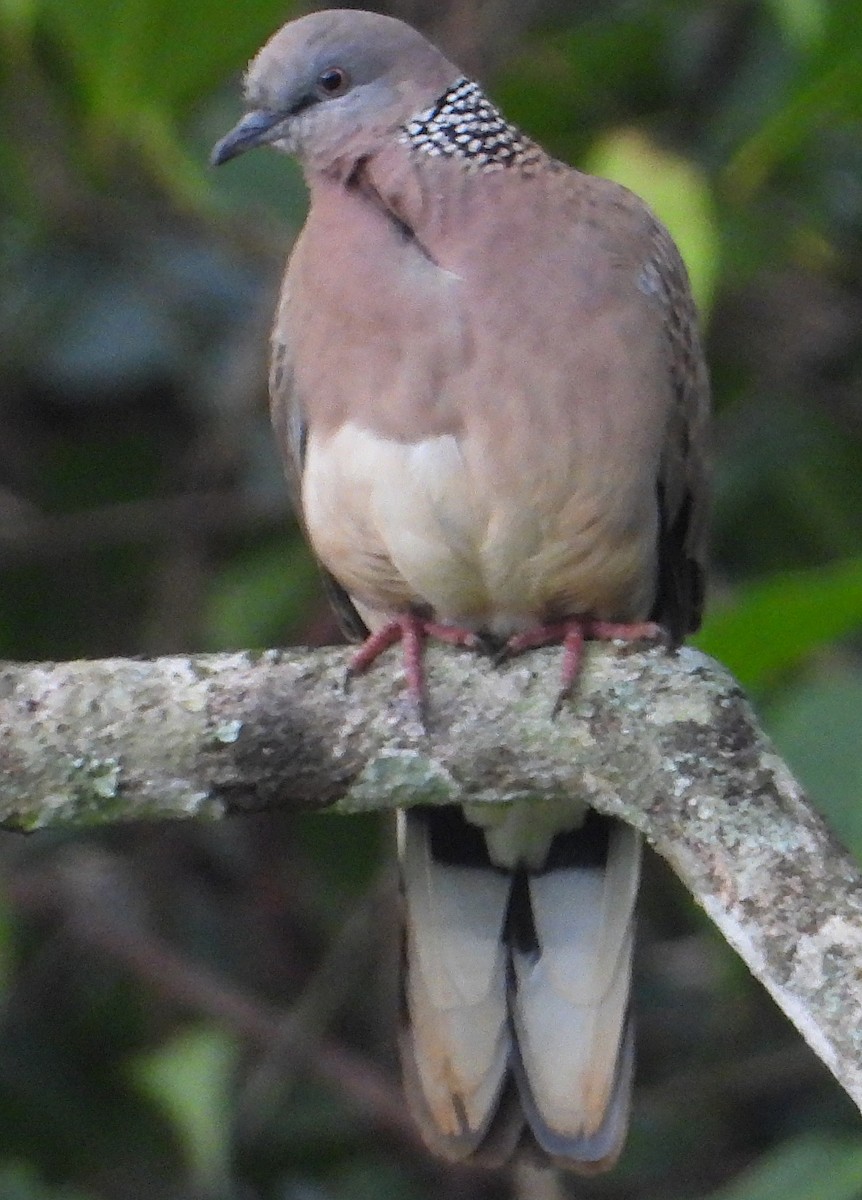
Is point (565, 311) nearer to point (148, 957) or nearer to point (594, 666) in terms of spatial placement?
point (594, 666)

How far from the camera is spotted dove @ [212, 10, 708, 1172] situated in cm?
253

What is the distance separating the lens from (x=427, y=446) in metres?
2.52

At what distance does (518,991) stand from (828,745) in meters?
0.53

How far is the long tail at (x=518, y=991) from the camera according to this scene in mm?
2730

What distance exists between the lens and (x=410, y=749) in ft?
7.29

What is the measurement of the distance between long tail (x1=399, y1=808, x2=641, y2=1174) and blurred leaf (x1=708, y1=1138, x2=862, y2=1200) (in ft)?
0.67

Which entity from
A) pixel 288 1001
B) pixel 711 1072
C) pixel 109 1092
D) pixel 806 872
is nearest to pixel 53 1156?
pixel 109 1092

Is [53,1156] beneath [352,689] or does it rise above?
beneath

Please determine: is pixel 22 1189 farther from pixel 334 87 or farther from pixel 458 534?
pixel 334 87

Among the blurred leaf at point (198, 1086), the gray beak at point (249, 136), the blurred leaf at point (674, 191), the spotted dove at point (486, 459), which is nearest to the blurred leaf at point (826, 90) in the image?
the blurred leaf at point (674, 191)

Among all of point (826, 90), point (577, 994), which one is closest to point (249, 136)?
point (826, 90)

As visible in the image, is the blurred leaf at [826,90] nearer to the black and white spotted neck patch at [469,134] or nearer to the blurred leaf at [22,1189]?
the black and white spotted neck patch at [469,134]

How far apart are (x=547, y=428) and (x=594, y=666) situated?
0.36m

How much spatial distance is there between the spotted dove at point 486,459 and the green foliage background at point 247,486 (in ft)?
1.36
